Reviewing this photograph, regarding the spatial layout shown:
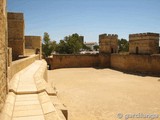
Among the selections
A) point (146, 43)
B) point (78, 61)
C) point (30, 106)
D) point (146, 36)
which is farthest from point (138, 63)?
point (30, 106)

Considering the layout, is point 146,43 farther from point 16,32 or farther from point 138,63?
point 16,32

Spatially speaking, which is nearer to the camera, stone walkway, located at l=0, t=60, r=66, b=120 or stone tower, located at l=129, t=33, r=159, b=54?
stone walkway, located at l=0, t=60, r=66, b=120

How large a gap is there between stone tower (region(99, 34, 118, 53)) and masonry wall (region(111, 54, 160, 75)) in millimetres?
3263

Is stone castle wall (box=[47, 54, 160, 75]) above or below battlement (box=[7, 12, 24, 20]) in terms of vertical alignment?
below

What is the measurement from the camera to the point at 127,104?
Answer: 10.1m

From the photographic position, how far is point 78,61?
2906cm

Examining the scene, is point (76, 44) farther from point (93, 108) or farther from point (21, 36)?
point (93, 108)

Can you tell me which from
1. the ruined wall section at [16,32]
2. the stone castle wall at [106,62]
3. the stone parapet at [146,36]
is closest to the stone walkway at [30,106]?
the ruined wall section at [16,32]

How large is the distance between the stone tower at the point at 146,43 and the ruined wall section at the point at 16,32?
1682 cm

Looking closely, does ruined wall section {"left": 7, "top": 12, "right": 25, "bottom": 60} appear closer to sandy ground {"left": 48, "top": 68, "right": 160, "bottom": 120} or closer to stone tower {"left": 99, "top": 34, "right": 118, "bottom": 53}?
sandy ground {"left": 48, "top": 68, "right": 160, "bottom": 120}

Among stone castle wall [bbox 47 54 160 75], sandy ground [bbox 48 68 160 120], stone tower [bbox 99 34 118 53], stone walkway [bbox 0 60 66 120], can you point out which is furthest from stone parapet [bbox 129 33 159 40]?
stone walkway [bbox 0 60 66 120]

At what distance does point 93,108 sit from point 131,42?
19.6m

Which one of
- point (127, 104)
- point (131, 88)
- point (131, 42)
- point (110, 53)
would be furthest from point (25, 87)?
point (110, 53)

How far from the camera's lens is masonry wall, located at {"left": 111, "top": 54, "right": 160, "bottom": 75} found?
20.5 metres
